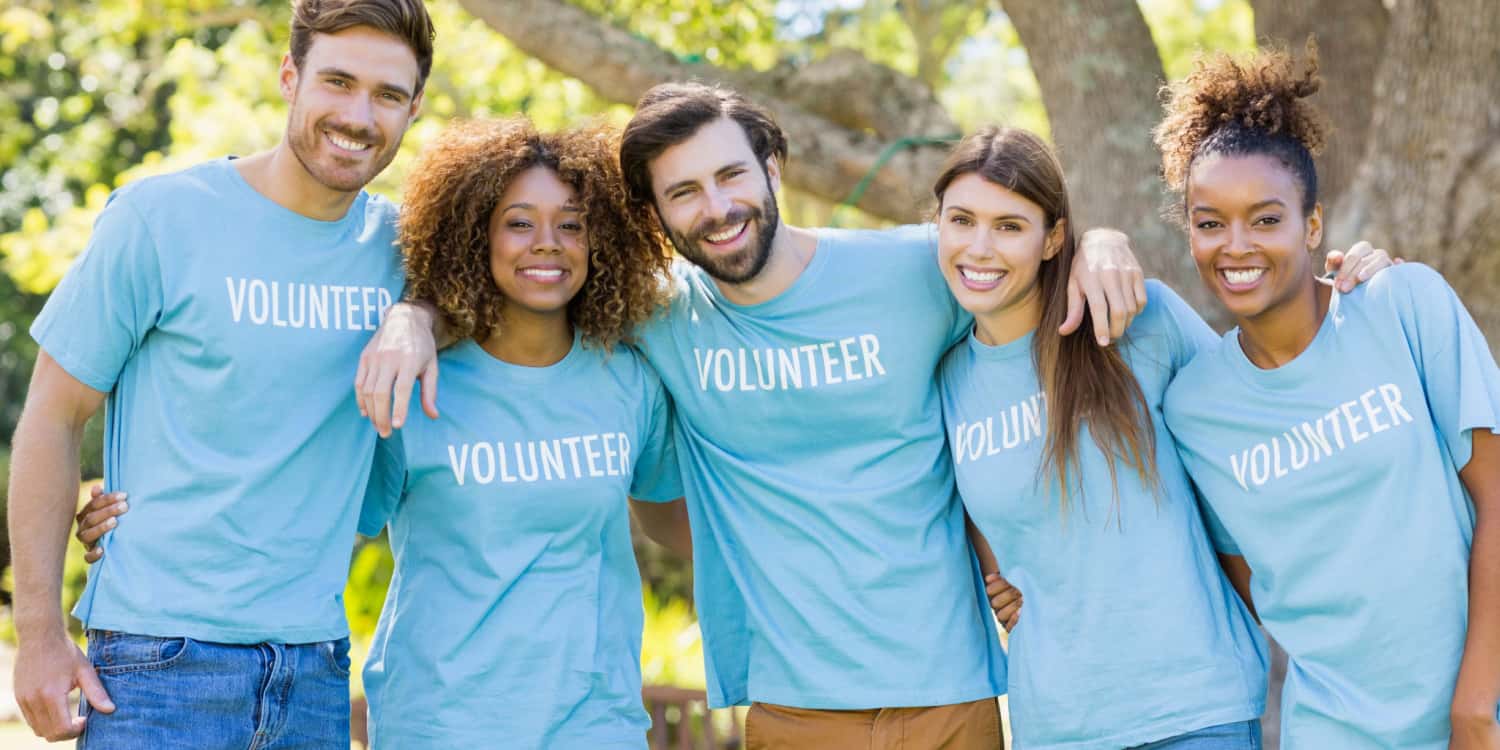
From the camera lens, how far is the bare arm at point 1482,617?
271 centimetres

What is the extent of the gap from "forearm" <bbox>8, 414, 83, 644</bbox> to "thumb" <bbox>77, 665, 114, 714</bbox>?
0.10m

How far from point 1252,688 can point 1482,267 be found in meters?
2.31

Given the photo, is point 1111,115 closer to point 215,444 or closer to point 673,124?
point 673,124

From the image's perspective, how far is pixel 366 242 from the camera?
338 cm

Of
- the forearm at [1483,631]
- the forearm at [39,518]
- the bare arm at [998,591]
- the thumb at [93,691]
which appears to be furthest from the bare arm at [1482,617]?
the forearm at [39,518]

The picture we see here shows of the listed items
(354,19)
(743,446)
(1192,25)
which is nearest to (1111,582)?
(743,446)

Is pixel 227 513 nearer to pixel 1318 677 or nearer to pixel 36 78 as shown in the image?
pixel 1318 677

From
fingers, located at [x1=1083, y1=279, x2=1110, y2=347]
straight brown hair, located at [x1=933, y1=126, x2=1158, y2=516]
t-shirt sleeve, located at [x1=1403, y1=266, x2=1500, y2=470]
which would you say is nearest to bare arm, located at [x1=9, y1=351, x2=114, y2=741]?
straight brown hair, located at [x1=933, y1=126, x2=1158, y2=516]

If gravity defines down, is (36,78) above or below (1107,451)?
above

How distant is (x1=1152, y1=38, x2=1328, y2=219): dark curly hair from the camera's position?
307 centimetres

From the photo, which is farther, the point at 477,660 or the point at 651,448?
the point at 651,448

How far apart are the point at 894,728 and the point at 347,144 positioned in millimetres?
1882

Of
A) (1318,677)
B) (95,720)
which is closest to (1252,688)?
(1318,677)

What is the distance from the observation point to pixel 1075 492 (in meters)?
3.13
